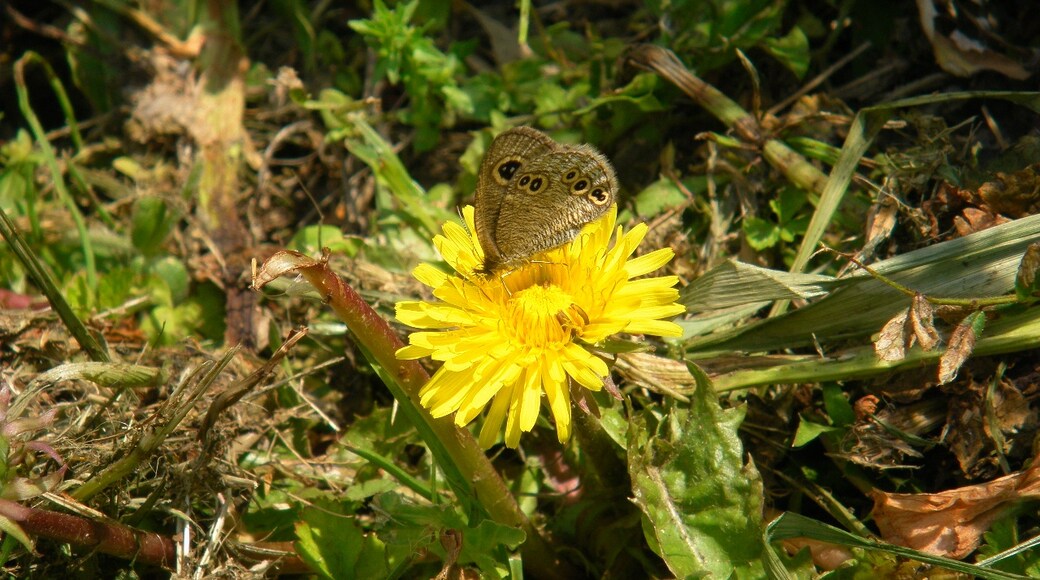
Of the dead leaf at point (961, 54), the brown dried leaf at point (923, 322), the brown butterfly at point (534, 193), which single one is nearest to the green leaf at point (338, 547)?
the brown butterfly at point (534, 193)

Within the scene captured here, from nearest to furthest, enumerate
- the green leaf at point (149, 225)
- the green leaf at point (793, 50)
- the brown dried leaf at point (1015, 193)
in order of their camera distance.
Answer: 1. the brown dried leaf at point (1015, 193)
2. the green leaf at point (793, 50)
3. the green leaf at point (149, 225)

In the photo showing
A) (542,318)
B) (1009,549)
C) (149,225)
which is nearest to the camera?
(1009,549)

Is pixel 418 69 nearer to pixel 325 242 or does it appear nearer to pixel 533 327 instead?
pixel 325 242

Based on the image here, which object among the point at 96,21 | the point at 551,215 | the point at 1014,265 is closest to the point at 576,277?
the point at 551,215

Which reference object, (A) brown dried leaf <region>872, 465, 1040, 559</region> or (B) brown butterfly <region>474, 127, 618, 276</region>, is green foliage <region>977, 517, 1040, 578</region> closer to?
(A) brown dried leaf <region>872, 465, 1040, 559</region>

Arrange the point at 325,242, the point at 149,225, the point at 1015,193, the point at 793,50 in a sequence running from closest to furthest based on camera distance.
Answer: the point at 1015,193
the point at 793,50
the point at 325,242
the point at 149,225

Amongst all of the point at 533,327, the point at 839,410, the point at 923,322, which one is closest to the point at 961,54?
the point at 923,322

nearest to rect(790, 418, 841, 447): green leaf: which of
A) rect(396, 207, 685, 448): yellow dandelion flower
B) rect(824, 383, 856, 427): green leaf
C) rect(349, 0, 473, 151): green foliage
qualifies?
rect(824, 383, 856, 427): green leaf

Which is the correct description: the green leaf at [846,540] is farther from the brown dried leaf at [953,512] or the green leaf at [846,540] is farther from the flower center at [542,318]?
the flower center at [542,318]
